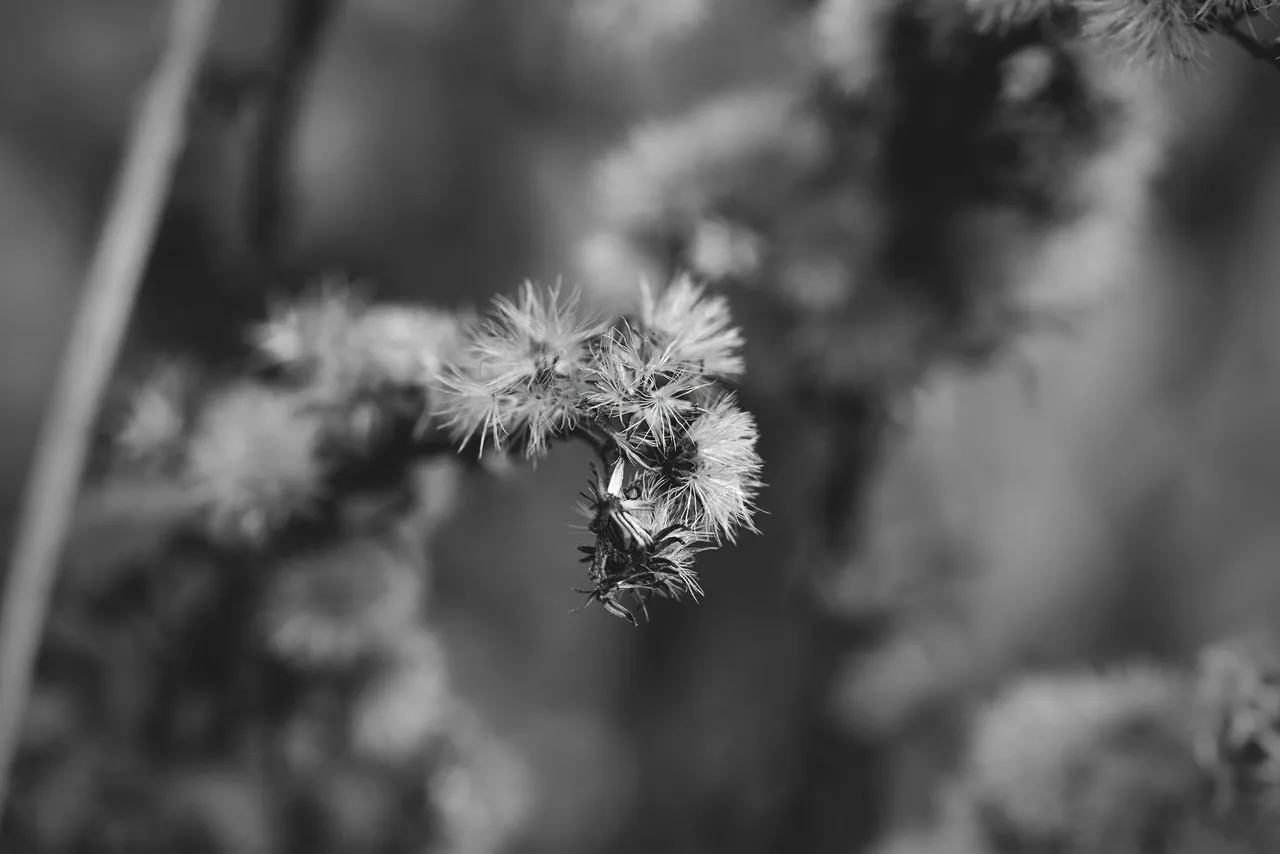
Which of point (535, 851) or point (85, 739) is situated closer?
point (85, 739)

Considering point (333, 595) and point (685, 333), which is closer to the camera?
point (685, 333)

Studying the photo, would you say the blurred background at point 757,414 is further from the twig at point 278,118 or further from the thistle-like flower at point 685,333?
the thistle-like flower at point 685,333

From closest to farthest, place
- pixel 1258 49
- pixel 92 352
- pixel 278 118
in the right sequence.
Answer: pixel 1258 49
pixel 92 352
pixel 278 118

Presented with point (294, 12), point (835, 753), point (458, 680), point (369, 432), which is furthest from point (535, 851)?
point (294, 12)

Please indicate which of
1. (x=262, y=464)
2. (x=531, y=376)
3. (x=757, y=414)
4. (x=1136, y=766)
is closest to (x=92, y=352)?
(x=262, y=464)

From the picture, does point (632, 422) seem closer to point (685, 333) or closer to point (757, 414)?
point (685, 333)

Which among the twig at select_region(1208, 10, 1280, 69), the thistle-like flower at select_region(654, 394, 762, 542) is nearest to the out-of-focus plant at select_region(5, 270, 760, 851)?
the thistle-like flower at select_region(654, 394, 762, 542)

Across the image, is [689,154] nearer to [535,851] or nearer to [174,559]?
[174,559]
